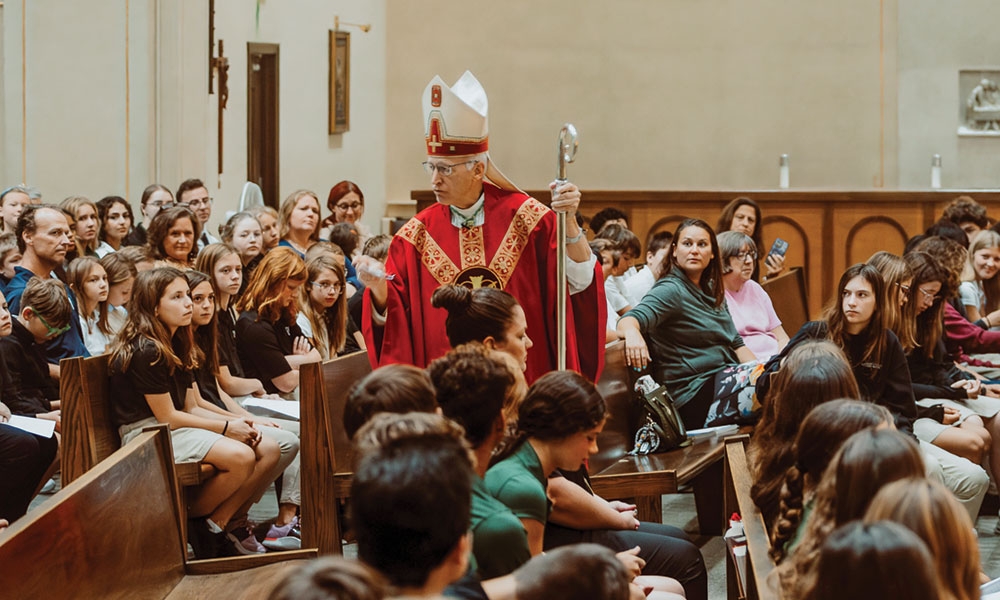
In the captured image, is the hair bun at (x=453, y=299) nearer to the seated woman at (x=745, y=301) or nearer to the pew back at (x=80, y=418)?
the pew back at (x=80, y=418)

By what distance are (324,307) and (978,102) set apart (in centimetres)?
989

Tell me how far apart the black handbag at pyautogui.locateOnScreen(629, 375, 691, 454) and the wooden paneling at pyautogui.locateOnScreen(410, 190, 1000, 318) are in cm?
618

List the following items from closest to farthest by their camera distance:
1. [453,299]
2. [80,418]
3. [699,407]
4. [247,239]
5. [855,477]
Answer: [855,477] < [453,299] < [80,418] < [699,407] < [247,239]

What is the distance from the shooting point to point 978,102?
1361cm

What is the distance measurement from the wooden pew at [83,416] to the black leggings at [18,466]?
379 millimetres

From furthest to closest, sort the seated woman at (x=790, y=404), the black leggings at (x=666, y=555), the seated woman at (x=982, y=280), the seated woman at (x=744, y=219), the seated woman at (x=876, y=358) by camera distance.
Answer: the seated woman at (x=744, y=219) → the seated woman at (x=982, y=280) → the seated woman at (x=876, y=358) → the black leggings at (x=666, y=555) → the seated woman at (x=790, y=404)

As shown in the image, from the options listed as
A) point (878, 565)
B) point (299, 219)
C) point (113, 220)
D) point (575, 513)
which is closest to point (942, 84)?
point (299, 219)

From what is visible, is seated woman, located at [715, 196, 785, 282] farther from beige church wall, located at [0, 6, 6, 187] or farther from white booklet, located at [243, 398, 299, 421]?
beige church wall, located at [0, 6, 6, 187]

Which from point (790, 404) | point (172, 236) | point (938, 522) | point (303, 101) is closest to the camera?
point (938, 522)

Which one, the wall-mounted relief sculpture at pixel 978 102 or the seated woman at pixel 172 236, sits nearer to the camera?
the seated woman at pixel 172 236

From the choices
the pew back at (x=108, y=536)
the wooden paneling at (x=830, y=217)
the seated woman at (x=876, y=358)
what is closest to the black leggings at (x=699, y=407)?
the seated woman at (x=876, y=358)

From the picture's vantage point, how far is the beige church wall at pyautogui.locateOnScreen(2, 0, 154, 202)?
344 inches

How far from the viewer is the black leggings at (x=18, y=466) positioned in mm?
4605

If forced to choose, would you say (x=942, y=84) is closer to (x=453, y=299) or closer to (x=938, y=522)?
(x=453, y=299)
